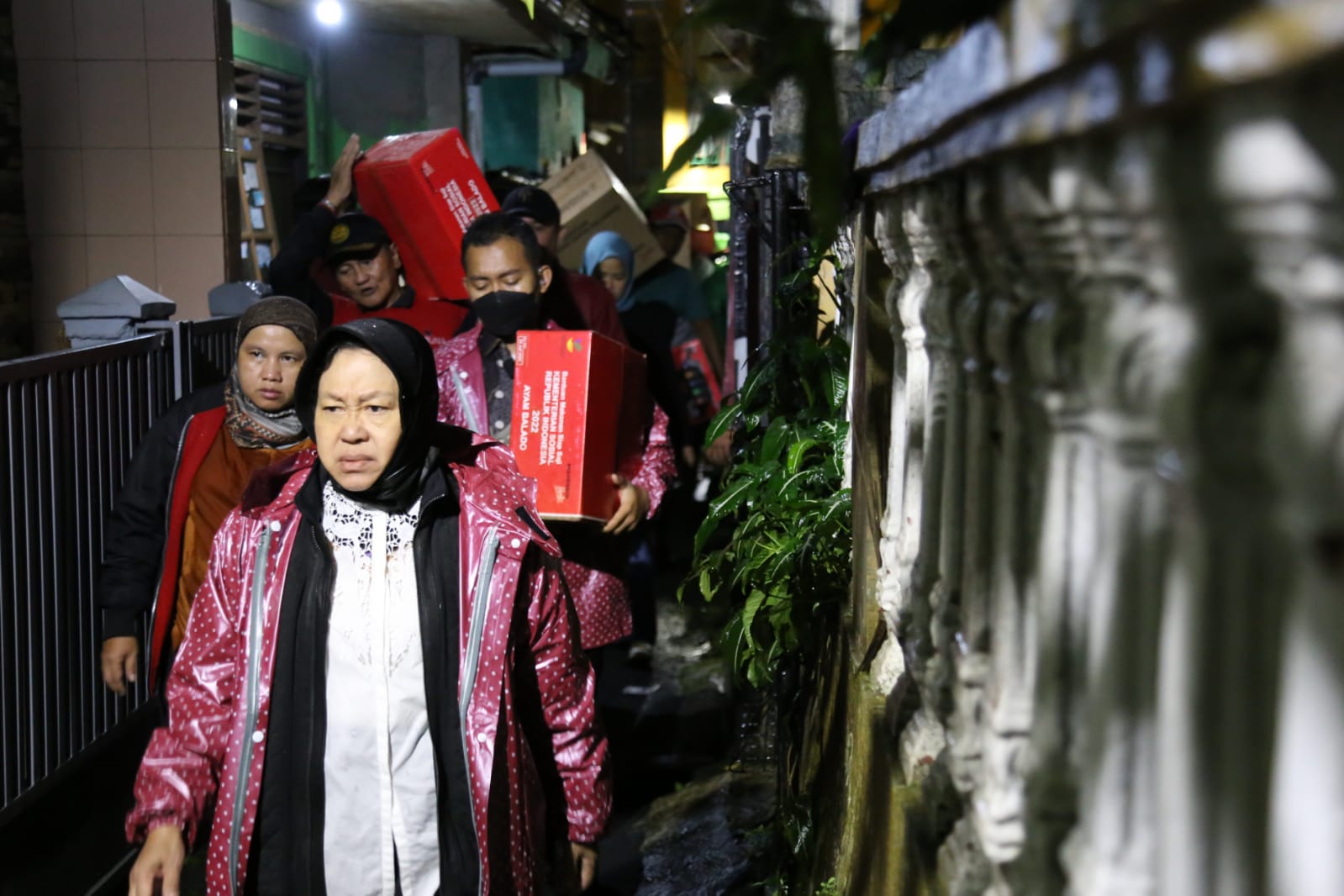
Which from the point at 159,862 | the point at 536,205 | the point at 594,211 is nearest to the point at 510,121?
the point at 594,211

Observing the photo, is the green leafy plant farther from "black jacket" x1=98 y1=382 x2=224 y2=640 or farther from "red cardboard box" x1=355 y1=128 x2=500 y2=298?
"red cardboard box" x1=355 y1=128 x2=500 y2=298

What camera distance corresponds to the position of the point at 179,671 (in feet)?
9.73

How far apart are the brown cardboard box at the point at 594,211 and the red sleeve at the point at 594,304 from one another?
2947 mm

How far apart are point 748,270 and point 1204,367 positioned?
5.31m

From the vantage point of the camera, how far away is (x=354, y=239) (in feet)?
18.4

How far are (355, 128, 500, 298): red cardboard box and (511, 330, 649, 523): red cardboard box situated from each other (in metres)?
1.71

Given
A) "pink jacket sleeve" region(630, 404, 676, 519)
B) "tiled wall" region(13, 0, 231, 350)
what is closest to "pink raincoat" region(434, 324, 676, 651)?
"pink jacket sleeve" region(630, 404, 676, 519)

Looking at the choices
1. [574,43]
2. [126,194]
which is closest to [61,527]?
[126,194]

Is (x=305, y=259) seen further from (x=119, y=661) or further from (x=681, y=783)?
(x=681, y=783)

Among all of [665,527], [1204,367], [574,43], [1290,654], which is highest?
[574,43]

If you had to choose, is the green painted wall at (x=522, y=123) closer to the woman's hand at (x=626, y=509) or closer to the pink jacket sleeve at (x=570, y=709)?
the woman's hand at (x=626, y=509)

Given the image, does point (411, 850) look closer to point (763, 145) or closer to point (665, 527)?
point (763, 145)

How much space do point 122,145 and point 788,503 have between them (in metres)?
5.68

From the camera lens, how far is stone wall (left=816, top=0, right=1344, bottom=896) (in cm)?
71
